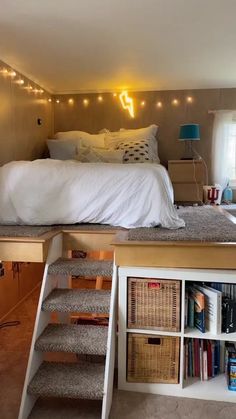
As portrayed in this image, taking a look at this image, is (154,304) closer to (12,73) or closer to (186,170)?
(186,170)

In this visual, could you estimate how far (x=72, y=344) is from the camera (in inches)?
74.4

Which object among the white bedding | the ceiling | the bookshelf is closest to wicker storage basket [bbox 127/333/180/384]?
the bookshelf

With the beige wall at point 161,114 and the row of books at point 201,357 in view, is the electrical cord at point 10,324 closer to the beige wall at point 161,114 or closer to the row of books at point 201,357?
the row of books at point 201,357

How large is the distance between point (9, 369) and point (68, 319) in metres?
0.53

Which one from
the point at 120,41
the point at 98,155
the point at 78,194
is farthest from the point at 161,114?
the point at 78,194

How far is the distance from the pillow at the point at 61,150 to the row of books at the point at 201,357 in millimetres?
2594

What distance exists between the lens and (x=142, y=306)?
79.0 inches

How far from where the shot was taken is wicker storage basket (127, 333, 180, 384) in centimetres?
200

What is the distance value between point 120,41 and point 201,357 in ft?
8.09

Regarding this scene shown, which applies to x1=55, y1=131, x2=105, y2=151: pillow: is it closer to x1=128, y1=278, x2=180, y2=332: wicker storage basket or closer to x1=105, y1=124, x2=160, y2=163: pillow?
x1=105, y1=124, x2=160, y2=163: pillow

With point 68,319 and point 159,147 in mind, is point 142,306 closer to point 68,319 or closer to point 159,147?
point 68,319

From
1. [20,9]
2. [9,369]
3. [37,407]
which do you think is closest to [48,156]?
[20,9]

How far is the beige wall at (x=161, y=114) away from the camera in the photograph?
4.33 metres

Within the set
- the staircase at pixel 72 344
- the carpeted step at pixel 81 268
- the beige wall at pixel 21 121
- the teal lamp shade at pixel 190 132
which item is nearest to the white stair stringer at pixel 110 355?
the staircase at pixel 72 344
